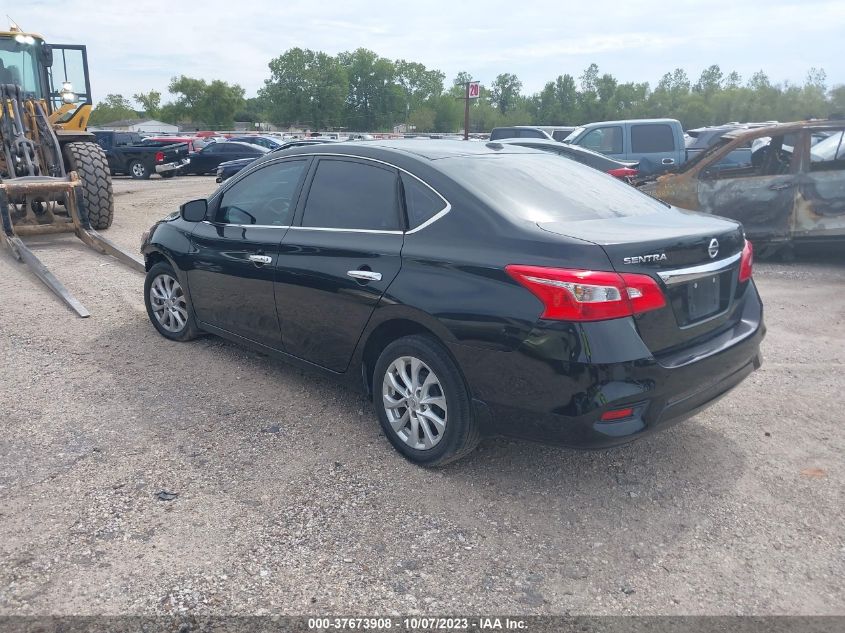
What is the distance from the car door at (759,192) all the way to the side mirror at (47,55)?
10.1 meters

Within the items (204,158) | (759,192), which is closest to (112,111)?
(204,158)

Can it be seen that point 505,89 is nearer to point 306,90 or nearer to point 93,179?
point 306,90

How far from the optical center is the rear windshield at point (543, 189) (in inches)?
141

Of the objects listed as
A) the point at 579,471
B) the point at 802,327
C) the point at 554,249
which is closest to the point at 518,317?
the point at 554,249

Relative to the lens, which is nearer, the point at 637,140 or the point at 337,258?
the point at 337,258

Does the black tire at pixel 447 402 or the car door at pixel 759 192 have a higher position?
the car door at pixel 759 192

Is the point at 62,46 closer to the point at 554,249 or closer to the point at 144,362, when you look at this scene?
the point at 144,362

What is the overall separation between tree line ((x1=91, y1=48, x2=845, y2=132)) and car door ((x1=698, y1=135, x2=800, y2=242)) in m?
66.5

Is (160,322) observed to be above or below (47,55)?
below

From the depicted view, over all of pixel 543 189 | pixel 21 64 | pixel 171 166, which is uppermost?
pixel 21 64

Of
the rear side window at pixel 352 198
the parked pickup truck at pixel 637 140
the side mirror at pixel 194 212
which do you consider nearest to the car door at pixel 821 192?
the parked pickup truck at pixel 637 140

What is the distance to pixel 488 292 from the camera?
3.24m

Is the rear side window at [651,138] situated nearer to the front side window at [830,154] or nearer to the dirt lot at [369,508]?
the front side window at [830,154]

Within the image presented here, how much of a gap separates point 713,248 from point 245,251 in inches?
113
